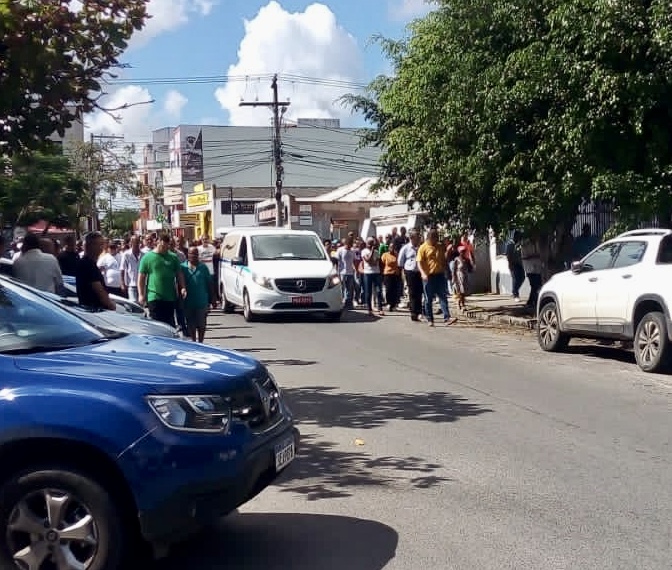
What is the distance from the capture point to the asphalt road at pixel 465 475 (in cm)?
568

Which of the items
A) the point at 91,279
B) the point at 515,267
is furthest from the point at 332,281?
the point at 91,279

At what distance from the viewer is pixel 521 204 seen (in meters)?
16.7

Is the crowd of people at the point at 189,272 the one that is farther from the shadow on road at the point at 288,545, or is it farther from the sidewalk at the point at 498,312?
the shadow on road at the point at 288,545

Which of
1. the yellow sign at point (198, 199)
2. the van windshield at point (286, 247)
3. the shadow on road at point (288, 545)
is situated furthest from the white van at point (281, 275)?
the yellow sign at point (198, 199)

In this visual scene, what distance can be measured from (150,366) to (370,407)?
5.32 m

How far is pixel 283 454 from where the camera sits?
5.62m

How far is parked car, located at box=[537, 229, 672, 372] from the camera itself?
40.4 feet

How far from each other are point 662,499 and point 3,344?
418 centimetres

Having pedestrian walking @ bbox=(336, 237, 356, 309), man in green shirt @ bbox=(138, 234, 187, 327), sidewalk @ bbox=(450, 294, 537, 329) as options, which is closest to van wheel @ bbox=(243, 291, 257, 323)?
pedestrian walking @ bbox=(336, 237, 356, 309)

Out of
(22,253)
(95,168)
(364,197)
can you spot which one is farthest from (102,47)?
(95,168)

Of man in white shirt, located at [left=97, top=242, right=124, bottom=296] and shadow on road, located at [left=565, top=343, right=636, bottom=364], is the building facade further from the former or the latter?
shadow on road, located at [left=565, top=343, right=636, bottom=364]

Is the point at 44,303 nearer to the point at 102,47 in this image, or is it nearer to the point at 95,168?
the point at 102,47

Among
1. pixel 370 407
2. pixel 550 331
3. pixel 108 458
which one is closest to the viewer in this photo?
pixel 108 458

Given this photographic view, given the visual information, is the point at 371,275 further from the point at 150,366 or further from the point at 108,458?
the point at 108,458
